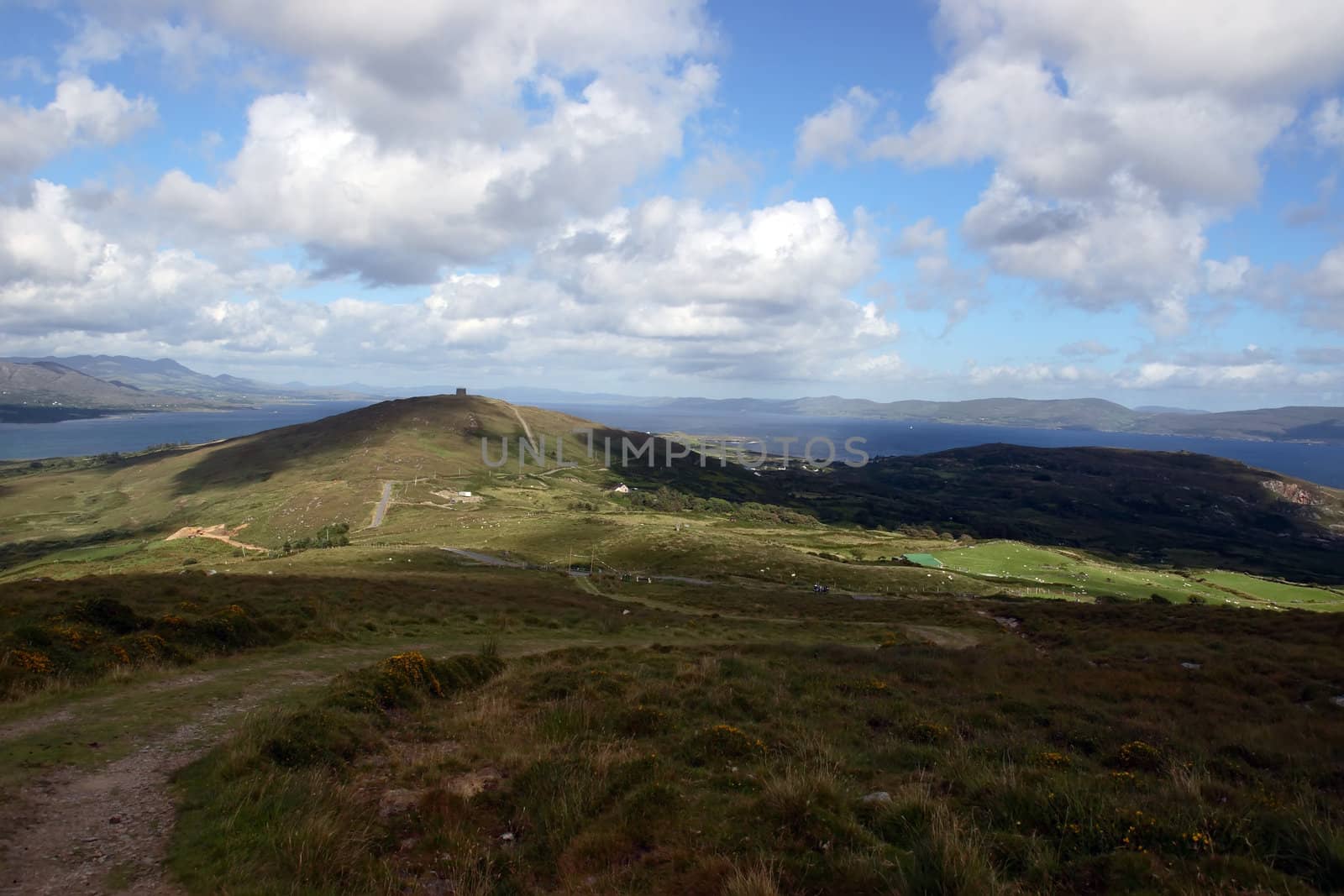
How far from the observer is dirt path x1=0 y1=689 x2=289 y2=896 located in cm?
612

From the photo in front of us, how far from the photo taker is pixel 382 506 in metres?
118

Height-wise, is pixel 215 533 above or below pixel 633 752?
below

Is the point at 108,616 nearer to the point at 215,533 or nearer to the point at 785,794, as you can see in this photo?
the point at 785,794

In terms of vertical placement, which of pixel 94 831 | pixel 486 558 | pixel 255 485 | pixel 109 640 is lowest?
pixel 255 485

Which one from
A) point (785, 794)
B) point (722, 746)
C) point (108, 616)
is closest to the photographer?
point (785, 794)

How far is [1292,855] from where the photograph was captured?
19.6ft

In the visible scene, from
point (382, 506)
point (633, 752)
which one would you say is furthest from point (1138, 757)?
point (382, 506)

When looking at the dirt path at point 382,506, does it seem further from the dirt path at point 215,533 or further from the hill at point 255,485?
the dirt path at point 215,533

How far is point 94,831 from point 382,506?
121293 mm

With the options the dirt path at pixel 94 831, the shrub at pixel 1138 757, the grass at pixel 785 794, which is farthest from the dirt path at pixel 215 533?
the shrub at pixel 1138 757

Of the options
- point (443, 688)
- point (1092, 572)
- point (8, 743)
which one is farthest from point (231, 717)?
point (1092, 572)

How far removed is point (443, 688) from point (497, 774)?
18.1 feet

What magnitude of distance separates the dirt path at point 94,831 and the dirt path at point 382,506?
103 m

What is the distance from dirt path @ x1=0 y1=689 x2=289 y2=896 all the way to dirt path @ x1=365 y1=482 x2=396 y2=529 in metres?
103
